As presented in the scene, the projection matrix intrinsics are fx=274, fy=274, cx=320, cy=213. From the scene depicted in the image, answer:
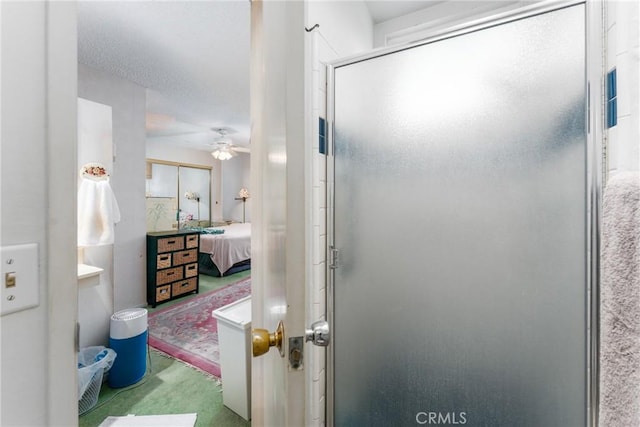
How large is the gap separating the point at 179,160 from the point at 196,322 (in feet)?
13.2

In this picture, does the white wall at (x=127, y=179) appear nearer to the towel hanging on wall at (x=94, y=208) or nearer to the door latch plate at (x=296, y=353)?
the towel hanging on wall at (x=94, y=208)

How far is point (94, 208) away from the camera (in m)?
1.94

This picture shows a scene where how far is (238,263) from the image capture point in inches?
184

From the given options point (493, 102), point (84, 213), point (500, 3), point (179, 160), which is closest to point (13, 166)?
point (493, 102)

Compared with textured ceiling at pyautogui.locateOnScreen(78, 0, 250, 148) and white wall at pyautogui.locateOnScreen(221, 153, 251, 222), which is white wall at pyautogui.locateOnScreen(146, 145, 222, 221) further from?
textured ceiling at pyautogui.locateOnScreen(78, 0, 250, 148)

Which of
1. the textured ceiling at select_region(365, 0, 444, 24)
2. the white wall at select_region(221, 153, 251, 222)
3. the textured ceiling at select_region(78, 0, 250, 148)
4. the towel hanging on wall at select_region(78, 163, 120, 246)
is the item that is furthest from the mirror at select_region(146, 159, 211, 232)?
the textured ceiling at select_region(365, 0, 444, 24)

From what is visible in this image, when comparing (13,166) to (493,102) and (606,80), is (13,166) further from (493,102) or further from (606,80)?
(606,80)

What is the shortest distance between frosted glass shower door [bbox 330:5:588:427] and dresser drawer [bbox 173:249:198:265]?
8.64 feet

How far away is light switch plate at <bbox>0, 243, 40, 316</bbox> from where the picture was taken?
1.53 ft

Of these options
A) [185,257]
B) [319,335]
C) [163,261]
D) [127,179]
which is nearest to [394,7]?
[319,335]

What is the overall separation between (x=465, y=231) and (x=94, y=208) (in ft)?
7.64

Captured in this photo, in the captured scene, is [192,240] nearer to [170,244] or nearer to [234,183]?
[170,244]

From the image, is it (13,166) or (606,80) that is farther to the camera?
(606,80)

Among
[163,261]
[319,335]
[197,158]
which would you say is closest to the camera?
[319,335]
